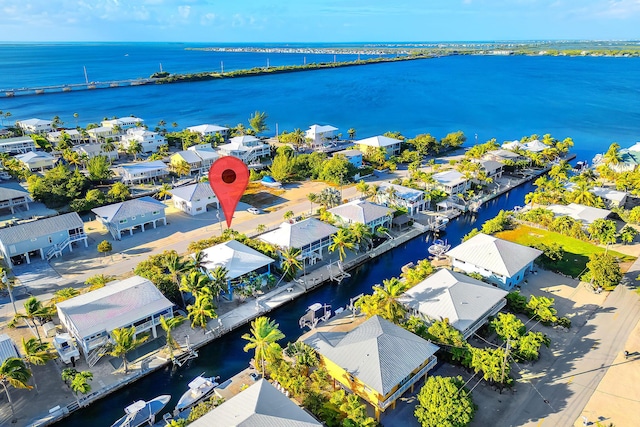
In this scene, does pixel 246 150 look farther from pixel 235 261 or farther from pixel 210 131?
pixel 235 261

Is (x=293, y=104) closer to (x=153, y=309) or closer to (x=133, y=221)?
(x=133, y=221)

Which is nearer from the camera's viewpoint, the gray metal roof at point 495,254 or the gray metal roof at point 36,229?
the gray metal roof at point 495,254

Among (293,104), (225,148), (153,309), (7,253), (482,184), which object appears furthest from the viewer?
(293,104)

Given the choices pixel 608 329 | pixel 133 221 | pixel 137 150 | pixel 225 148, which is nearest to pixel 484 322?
pixel 608 329

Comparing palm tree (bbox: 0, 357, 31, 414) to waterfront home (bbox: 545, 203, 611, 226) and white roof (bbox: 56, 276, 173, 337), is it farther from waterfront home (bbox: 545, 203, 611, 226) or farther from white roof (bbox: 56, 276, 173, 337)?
waterfront home (bbox: 545, 203, 611, 226)

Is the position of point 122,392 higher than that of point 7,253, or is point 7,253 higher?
point 7,253

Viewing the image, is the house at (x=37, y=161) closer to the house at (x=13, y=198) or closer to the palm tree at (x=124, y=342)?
the house at (x=13, y=198)

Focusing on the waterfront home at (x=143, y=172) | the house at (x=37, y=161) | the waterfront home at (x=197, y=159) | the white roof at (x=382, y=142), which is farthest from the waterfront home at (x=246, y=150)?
the house at (x=37, y=161)
